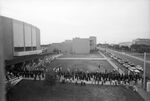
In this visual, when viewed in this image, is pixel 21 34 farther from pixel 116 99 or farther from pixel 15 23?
pixel 116 99

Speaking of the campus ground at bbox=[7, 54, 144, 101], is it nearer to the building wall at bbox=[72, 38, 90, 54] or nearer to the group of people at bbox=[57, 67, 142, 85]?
the group of people at bbox=[57, 67, 142, 85]

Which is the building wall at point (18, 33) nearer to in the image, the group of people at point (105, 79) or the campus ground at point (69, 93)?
the campus ground at point (69, 93)

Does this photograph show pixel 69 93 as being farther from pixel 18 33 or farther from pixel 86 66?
pixel 18 33

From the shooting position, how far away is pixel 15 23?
15.8 meters

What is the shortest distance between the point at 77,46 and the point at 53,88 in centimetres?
2513

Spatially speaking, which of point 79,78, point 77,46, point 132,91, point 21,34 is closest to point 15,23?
point 21,34

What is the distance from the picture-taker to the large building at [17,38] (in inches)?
539

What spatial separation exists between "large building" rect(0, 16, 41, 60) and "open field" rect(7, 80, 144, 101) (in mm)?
6371

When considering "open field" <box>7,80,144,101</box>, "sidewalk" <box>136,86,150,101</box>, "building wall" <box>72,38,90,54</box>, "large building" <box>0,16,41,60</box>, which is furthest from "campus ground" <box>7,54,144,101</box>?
"building wall" <box>72,38,90,54</box>

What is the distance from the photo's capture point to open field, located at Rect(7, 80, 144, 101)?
6039mm

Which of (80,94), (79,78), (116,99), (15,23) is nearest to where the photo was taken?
(116,99)

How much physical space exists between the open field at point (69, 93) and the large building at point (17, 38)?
637 centimetres

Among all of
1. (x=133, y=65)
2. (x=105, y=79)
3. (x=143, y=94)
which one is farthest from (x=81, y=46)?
Answer: (x=143, y=94)

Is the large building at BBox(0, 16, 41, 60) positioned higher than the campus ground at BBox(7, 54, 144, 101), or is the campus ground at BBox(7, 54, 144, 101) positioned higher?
the large building at BBox(0, 16, 41, 60)
